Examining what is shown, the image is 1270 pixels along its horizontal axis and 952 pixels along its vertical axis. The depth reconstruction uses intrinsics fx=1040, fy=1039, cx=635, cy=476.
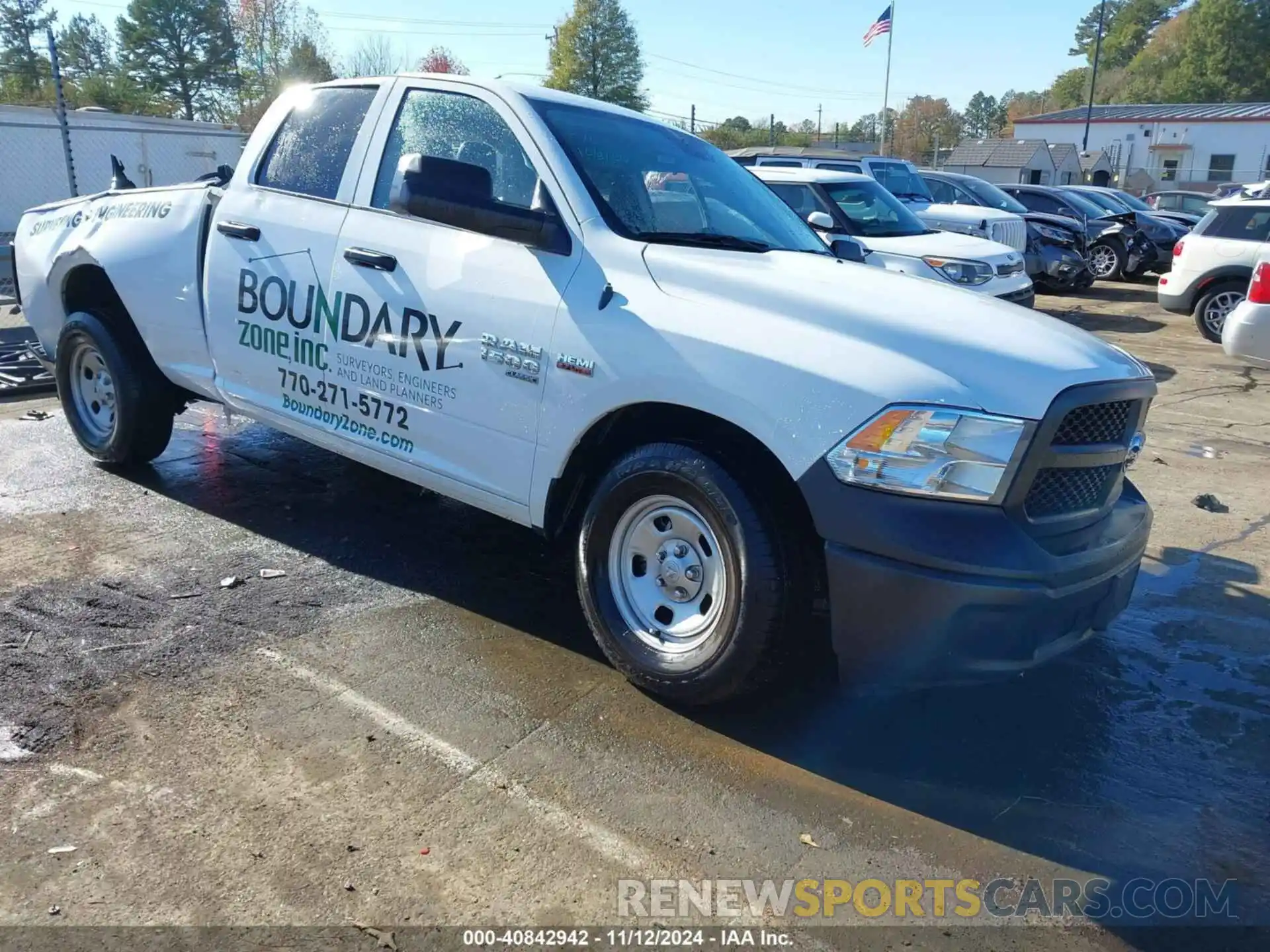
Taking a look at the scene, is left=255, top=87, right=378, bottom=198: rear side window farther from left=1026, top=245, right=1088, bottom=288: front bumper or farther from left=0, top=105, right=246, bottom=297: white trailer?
left=0, top=105, right=246, bottom=297: white trailer

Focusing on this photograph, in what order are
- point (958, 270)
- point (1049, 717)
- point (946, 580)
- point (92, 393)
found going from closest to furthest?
point (946, 580), point (1049, 717), point (92, 393), point (958, 270)

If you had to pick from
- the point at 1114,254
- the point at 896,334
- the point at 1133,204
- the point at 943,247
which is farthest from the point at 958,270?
the point at 1133,204

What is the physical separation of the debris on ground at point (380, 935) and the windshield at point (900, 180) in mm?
14742

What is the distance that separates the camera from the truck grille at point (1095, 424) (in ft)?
10.3

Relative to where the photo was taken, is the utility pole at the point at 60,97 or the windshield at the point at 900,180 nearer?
the utility pole at the point at 60,97

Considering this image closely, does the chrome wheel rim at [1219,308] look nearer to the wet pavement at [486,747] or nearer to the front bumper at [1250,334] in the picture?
the front bumper at [1250,334]

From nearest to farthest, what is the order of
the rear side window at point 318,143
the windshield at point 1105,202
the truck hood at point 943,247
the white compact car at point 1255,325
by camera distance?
the rear side window at point 318,143, the white compact car at point 1255,325, the truck hood at point 943,247, the windshield at point 1105,202

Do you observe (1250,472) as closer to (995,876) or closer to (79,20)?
(995,876)

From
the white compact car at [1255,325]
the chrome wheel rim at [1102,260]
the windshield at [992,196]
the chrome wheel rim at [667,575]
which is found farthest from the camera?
the chrome wheel rim at [1102,260]

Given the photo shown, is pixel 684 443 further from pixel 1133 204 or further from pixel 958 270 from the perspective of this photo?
pixel 1133 204

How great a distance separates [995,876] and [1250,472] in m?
5.14

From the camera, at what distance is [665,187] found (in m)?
4.13

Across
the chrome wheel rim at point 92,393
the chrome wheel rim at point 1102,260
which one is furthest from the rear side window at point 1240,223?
the chrome wheel rim at point 92,393

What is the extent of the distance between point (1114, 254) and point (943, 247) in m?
9.91
